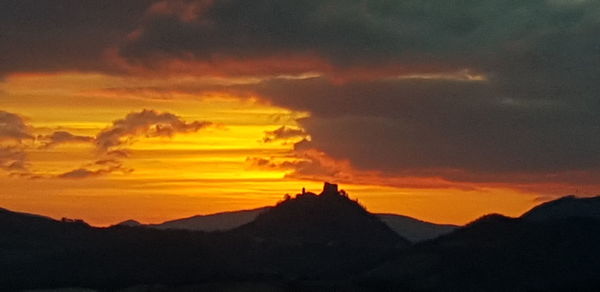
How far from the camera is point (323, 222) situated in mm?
156750

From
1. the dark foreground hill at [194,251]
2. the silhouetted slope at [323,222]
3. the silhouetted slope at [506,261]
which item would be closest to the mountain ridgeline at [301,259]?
the silhouetted slope at [506,261]

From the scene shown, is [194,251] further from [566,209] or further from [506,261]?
→ [566,209]

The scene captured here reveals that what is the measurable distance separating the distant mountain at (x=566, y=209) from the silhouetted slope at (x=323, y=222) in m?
30.8

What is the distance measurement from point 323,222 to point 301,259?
102ft

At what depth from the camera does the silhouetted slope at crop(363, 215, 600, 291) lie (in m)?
87.5

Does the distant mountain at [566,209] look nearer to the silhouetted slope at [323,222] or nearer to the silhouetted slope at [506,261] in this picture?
the silhouetted slope at [506,261]

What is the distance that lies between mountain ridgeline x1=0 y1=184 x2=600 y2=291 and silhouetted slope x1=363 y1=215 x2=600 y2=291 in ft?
0.28

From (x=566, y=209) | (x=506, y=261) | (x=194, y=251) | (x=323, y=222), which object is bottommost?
(x=506, y=261)

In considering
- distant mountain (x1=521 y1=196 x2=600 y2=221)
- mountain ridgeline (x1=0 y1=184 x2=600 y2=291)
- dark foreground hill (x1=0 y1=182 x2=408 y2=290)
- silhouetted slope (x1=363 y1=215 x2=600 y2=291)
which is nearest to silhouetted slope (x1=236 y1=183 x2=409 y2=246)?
dark foreground hill (x1=0 y1=182 x2=408 y2=290)

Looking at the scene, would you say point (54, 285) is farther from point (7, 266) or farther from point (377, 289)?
point (377, 289)

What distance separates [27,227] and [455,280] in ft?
175

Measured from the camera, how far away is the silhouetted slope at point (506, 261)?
8750cm

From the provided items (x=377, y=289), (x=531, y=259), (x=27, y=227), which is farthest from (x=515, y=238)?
(x=27, y=227)

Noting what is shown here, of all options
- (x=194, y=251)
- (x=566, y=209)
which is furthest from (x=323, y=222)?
(x=194, y=251)
